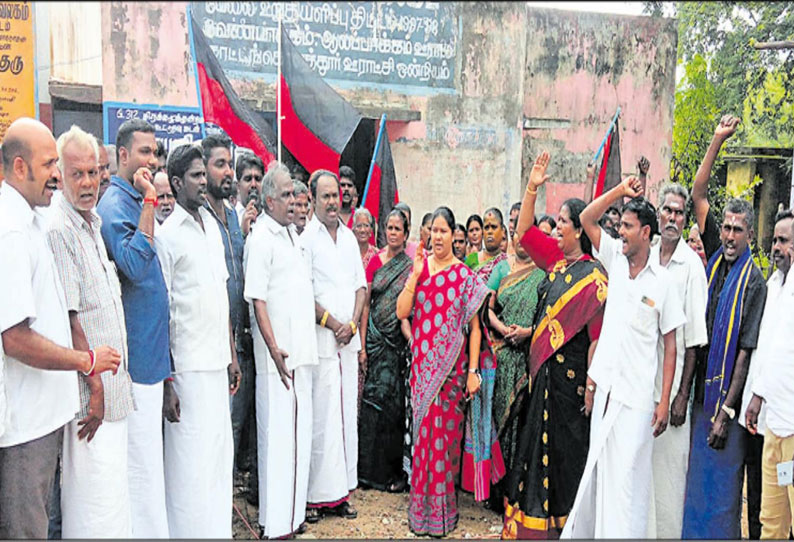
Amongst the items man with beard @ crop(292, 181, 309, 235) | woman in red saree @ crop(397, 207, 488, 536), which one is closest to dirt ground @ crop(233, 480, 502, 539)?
woman in red saree @ crop(397, 207, 488, 536)

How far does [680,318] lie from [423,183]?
23.2 ft

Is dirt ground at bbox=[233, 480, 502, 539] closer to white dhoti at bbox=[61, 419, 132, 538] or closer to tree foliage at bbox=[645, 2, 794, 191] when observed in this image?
white dhoti at bbox=[61, 419, 132, 538]

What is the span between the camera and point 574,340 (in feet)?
13.8

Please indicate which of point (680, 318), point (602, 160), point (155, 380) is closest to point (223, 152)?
point (155, 380)

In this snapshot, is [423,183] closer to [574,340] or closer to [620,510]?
[574,340]

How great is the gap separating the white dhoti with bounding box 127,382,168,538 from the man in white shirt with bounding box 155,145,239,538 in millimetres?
167

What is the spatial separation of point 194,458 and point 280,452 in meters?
0.77

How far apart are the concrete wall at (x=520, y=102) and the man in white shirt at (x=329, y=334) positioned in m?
5.01

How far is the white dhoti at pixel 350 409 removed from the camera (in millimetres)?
5070

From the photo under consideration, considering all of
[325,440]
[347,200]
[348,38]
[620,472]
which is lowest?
[325,440]

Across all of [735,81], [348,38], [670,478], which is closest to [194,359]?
[670,478]

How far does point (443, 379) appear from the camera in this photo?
4605 mm

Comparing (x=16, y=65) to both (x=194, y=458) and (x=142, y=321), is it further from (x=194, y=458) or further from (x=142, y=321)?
(x=194, y=458)

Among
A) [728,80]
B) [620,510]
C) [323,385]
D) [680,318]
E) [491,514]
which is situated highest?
[728,80]
